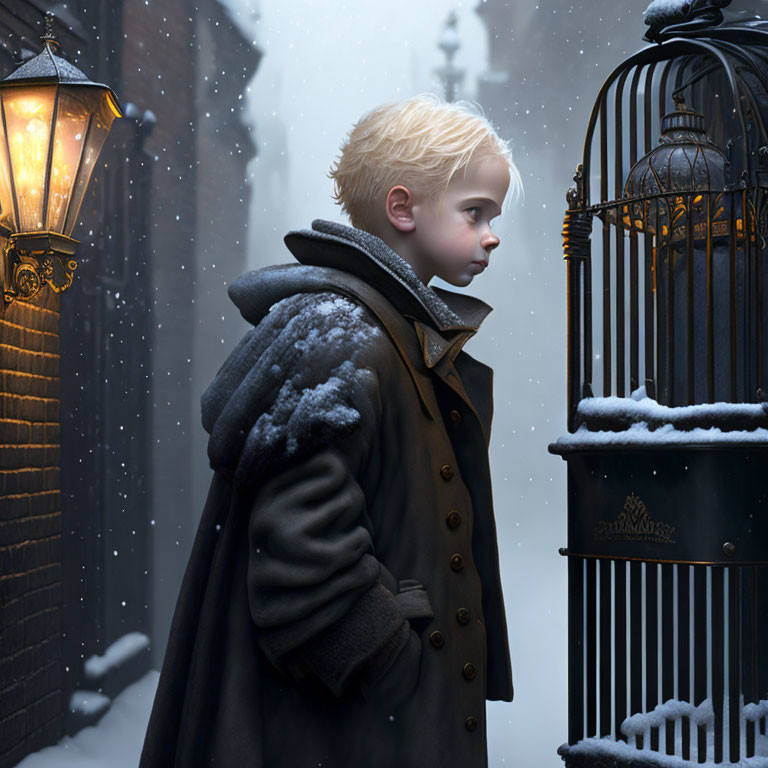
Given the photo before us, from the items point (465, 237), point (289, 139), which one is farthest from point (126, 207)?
point (465, 237)

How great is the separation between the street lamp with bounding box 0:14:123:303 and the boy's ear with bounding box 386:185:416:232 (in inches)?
79.4

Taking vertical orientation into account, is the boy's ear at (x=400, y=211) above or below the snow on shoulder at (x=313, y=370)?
above

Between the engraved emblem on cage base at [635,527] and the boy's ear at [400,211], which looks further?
the engraved emblem on cage base at [635,527]

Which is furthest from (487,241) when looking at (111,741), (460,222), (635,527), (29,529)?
(111,741)

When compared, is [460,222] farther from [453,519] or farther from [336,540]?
[336,540]

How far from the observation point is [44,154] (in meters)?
3.35

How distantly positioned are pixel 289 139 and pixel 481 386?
16.5 feet

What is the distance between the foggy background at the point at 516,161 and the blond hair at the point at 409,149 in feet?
13.9

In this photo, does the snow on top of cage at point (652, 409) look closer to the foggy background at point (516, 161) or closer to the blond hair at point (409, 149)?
the blond hair at point (409, 149)

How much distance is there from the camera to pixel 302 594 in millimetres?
1375

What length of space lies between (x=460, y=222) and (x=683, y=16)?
225 centimetres

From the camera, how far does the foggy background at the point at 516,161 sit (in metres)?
5.85

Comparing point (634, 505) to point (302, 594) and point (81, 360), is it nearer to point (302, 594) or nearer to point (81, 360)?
point (302, 594)

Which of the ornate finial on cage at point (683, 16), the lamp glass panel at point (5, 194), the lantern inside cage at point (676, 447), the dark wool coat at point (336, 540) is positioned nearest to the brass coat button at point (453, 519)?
the dark wool coat at point (336, 540)
